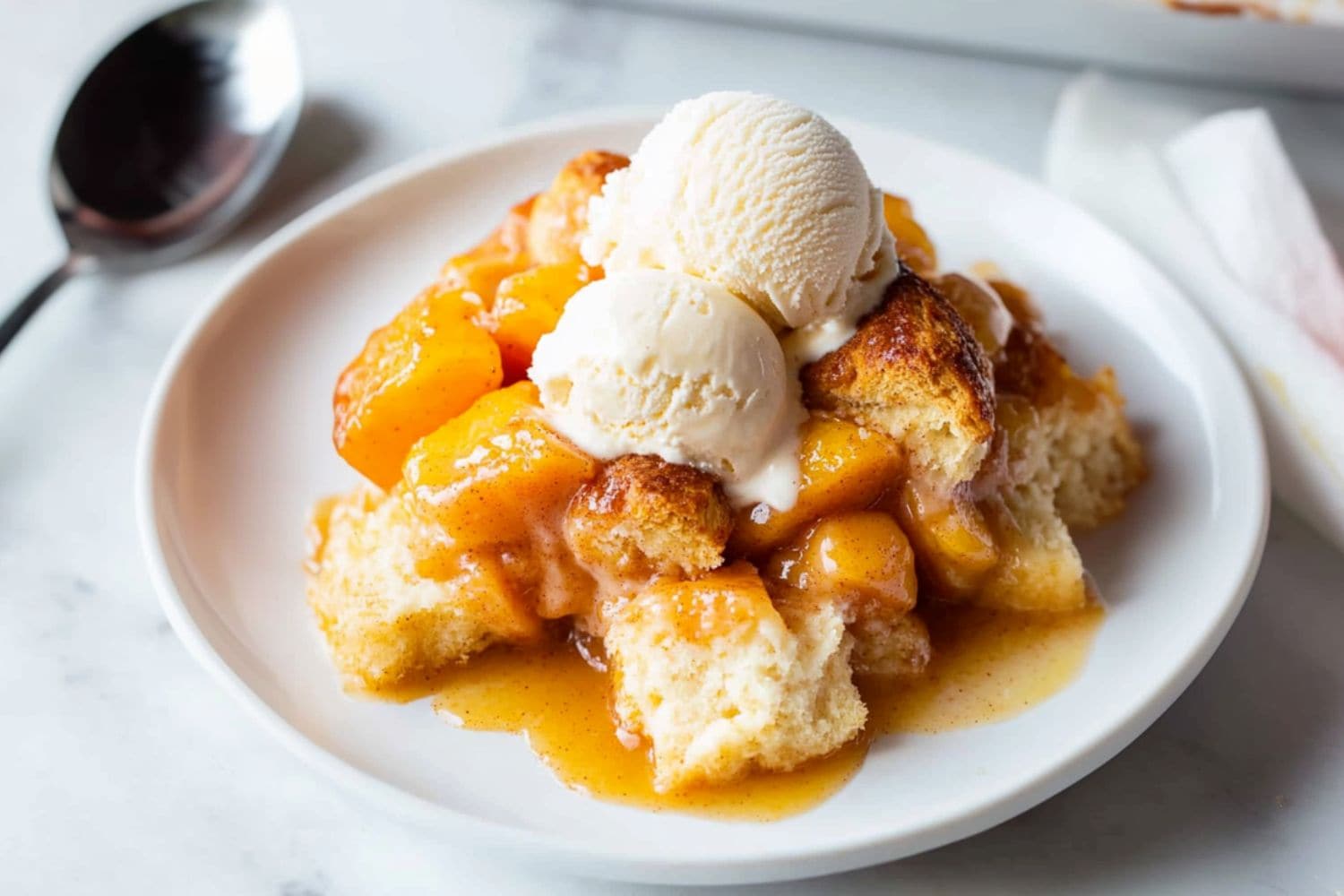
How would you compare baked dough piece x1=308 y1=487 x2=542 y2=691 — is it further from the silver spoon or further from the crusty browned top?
the silver spoon

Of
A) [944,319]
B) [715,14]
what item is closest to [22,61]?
[715,14]

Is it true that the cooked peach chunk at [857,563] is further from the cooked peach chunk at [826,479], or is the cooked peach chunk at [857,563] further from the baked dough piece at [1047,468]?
the baked dough piece at [1047,468]

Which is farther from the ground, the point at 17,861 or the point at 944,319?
the point at 944,319

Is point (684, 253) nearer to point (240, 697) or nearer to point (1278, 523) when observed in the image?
point (240, 697)

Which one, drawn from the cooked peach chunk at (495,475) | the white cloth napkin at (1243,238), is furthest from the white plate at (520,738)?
the cooked peach chunk at (495,475)

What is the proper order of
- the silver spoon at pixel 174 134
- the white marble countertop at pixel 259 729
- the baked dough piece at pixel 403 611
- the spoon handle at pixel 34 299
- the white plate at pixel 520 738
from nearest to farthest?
the white plate at pixel 520 738, the white marble countertop at pixel 259 729, the baked dough piece at pixel 403 611, the spoon handle at pixel 34 299, the silver spoon at pixel 174 134

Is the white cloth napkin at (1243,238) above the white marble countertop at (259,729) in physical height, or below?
above

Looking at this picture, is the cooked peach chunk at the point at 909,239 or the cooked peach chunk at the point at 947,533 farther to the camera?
the cooked peach chunk at the point at 909,239

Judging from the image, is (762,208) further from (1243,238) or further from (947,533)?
(1243,238)

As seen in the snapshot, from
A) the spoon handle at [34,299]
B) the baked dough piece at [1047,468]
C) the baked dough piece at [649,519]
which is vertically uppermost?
the baked dough piece at [649,519]
